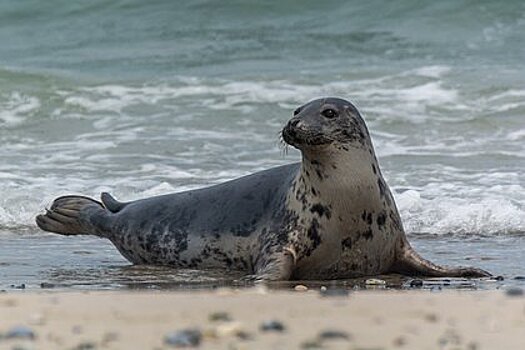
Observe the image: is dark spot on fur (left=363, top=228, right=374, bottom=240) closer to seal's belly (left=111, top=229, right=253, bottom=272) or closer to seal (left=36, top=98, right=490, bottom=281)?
seal (left=36, top=98, right=490, bottom=281)

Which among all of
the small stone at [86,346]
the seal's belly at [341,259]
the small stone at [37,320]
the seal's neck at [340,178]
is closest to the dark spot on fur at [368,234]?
the seal's belly at [341,259]

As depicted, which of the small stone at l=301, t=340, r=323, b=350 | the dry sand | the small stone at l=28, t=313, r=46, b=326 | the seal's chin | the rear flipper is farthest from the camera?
the rear flipper

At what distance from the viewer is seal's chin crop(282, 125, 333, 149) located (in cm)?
545

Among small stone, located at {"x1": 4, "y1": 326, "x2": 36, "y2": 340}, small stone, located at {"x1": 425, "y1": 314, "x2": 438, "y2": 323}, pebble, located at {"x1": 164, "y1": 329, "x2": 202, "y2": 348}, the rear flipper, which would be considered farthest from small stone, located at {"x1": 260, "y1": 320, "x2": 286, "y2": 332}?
the rear flipper

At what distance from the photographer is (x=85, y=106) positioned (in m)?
11.9

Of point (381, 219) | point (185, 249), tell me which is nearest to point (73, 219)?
point (185, 249)

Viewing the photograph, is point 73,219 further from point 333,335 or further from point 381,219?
point 333,335

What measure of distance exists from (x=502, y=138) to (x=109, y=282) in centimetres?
517

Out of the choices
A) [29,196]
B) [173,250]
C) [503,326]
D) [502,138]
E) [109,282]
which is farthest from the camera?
[502,138]

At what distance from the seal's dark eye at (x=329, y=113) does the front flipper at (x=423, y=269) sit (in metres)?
0.62

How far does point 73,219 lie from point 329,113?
167cm

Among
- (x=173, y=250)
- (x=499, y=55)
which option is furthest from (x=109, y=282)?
(x=499, y=55)

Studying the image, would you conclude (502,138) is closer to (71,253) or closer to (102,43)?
(71,253)

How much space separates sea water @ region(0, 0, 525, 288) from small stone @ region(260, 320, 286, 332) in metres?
1.89
